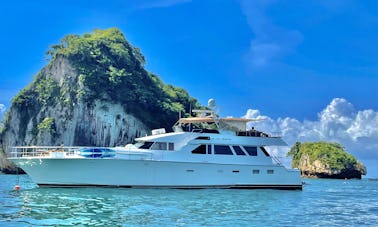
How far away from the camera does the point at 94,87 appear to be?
56.2 m

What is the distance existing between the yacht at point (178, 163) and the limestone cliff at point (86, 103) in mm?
29758

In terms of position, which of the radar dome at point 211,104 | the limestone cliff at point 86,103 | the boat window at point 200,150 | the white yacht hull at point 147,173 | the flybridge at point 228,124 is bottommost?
the white yacht hull at point 147,173

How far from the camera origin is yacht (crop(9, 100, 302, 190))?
22.7 meters

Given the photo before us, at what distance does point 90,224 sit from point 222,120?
1522 cm

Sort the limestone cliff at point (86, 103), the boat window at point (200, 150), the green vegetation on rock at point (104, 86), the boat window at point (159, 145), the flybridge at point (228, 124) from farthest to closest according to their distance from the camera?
the green vegetation on rock at point (104, 86) < the limestone cliff at point (86, 103) < the flybridge at point (228, 124) < the boat window at point (200, 150) < the boat window at point (159, 145)

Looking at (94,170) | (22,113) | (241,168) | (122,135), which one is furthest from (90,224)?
(22,113)

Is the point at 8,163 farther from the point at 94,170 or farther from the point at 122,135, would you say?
the point at 94,170

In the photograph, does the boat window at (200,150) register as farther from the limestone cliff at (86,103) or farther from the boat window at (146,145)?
the limestone cliff at (86,103)

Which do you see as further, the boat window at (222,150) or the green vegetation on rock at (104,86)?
the green vegetation on rock at (104,86)

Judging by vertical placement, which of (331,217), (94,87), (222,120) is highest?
(94,87)

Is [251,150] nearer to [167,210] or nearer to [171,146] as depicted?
[171,146]

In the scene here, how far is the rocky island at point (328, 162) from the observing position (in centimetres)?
6819

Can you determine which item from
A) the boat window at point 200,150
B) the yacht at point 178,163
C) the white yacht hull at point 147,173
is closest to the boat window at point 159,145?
the yacht at point 178,163

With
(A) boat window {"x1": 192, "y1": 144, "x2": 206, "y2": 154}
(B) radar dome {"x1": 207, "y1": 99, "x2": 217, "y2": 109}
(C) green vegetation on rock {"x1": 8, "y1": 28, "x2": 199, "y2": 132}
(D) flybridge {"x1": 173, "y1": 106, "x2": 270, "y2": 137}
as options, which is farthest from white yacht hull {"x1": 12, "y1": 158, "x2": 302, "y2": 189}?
(C) green vegetation on rock {"x1": 8, "y1": 28, "x2": 199, "y2": 132}
